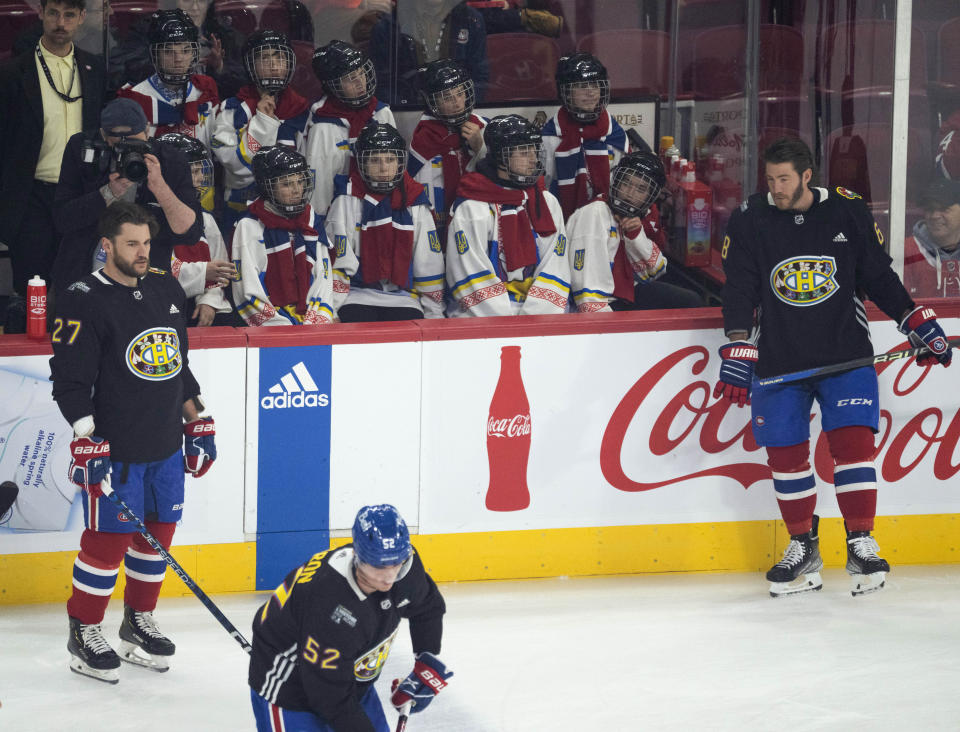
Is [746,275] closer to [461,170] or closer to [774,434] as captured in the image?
[774,434]

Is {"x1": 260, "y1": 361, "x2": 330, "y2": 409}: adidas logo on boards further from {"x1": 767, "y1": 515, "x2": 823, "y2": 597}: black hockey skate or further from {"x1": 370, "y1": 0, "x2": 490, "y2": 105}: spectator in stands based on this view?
{"x1": 370, "y1": 0, "x2": 490, "y2": 105}: spectator in stands

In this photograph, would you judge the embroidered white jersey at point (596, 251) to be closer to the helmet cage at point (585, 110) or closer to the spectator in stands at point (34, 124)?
the helmet cage at point (585, 110)

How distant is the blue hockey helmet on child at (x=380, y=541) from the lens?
2.75 metres

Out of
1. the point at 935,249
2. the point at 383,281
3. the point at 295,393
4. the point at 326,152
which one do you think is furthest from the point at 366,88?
the point at 935,249

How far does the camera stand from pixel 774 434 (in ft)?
15.3

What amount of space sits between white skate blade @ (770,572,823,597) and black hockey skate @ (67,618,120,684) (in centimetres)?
211

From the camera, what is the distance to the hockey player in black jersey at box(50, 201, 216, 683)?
3820 mm

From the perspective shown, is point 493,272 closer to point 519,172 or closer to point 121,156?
point 519,172

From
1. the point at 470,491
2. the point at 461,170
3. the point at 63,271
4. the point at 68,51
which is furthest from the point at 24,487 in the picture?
the point at 461,170

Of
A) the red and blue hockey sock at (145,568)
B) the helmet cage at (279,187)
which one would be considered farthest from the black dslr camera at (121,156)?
the red and blue hockey sock at (145,568)

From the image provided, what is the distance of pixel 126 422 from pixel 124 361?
0.17m

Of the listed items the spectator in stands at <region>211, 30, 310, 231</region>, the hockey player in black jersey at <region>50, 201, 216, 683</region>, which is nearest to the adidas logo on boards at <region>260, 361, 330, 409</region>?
the hockey player in black jersey at <region>50, 201, 216, 683</region>

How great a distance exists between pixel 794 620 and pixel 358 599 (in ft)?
6.87

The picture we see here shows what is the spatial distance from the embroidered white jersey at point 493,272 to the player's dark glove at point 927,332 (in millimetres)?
1329
